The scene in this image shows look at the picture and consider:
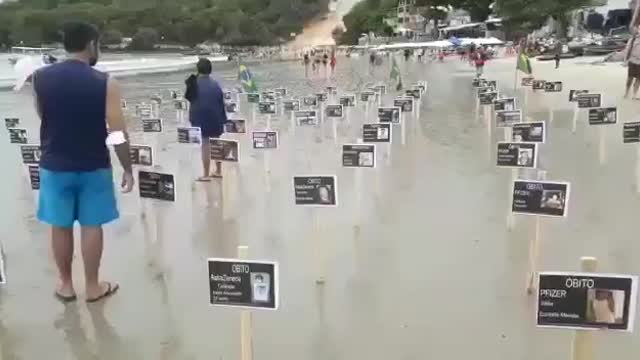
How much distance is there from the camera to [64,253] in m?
5.55

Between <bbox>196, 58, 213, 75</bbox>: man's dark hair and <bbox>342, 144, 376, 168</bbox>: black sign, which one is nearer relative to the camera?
<bbox>342, 144, 376, 168</bbox>: black sign

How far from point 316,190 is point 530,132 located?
2909 mm

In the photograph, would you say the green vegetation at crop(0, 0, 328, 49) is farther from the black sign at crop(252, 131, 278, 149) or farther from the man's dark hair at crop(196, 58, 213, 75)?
the black sign at crop(252, 131, 278, 149)

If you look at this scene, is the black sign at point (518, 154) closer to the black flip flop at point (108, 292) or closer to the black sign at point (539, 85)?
the black flip flop at point (108, 292)

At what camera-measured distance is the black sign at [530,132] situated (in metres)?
7.66

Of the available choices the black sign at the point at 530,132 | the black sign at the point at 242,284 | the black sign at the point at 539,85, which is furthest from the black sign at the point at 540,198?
the black sign at the point at 539,85

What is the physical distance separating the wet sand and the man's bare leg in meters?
0.16

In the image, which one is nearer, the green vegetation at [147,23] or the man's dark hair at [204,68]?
the man's dark hair at [204,68]

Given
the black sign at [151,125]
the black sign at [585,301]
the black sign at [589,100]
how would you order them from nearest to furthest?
1. the black sign at [585,301]
2. the black sign at [151,125]
3. the black sign at [589,100]

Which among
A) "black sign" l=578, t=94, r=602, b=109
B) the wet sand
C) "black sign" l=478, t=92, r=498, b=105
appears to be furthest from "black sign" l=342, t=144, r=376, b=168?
"black sign" l=478, t=92, r=498, b=105

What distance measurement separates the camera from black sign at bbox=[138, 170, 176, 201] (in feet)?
20.7

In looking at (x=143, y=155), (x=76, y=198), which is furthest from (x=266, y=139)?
(x=76, y=198)

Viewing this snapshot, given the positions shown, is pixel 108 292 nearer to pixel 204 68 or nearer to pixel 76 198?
pixel 76 198

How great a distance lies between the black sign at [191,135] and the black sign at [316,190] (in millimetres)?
4174
